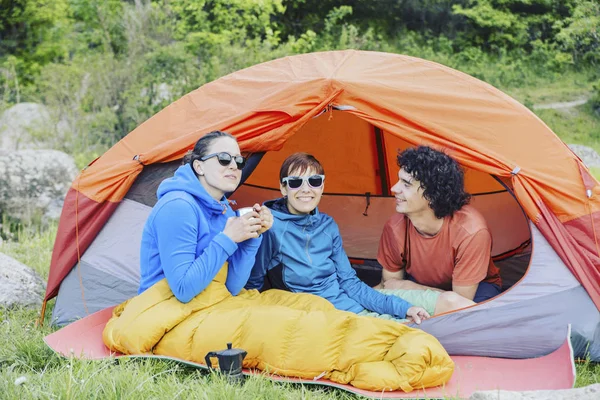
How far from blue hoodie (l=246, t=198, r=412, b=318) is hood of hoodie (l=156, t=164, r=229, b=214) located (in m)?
0.40

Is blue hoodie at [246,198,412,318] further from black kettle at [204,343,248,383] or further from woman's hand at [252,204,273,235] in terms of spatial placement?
black kettle at [204,343,248,383]

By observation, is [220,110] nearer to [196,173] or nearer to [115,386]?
[196,173]

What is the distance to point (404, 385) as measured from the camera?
2350 mm

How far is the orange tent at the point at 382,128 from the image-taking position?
9.43 feet

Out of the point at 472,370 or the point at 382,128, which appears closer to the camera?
the point at 472,370

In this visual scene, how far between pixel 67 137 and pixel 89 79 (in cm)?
102

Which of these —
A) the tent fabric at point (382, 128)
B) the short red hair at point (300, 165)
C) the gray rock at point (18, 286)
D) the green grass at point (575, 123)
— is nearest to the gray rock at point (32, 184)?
the gray rock at point (18, 286)

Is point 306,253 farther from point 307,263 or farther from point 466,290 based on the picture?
point 466,290

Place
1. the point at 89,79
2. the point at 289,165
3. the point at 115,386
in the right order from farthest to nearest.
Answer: the point at 89,79
the point at 289,165
the point at 115,386

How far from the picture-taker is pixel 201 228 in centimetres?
265

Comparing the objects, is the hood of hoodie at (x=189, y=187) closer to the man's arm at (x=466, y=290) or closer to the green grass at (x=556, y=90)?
the man's arm at (x=466, y=290)

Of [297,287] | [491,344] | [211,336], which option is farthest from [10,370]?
[491,344]

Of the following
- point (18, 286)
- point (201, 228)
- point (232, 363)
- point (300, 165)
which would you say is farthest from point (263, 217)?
point (18, 286)

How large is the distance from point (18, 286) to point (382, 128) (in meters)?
2.16
